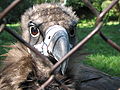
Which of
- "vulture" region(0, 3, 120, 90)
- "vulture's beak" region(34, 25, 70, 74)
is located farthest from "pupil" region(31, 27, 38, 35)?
"vulture's beak" region(34, 25, 70, 74)

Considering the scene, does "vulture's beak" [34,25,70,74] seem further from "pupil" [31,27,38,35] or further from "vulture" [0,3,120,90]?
"pupil" [31,27,38,35]

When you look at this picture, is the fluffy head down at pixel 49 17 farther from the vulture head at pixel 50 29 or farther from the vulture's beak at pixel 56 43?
the vulture's beak at pixel 56 43

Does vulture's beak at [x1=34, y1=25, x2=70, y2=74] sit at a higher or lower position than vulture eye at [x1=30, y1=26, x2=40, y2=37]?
lower

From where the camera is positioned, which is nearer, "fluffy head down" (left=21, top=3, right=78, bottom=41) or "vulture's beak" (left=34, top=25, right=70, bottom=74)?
"vulture's beak" (left=34, top=25, right=70, bottom=74)

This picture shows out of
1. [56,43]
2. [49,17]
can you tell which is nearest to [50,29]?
[49,17]

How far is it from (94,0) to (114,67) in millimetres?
9607

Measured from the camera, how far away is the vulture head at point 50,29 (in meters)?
2.23

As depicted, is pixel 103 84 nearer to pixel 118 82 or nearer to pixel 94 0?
pixel 118 82

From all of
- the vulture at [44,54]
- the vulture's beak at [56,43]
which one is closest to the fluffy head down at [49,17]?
the vulture at [44,54]

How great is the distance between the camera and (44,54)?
2.42 m

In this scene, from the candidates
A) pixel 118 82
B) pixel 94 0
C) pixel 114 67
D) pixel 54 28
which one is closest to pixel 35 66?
pixel 54 28

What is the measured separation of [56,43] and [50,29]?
29cm

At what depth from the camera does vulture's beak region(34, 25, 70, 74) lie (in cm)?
A: 217

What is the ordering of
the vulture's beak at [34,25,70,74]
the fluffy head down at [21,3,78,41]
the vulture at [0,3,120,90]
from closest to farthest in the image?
the vulture's beak at [34,25,70,74], the vulture at [0,3,120,90], the fluffy head down at [21,3,78,41]
